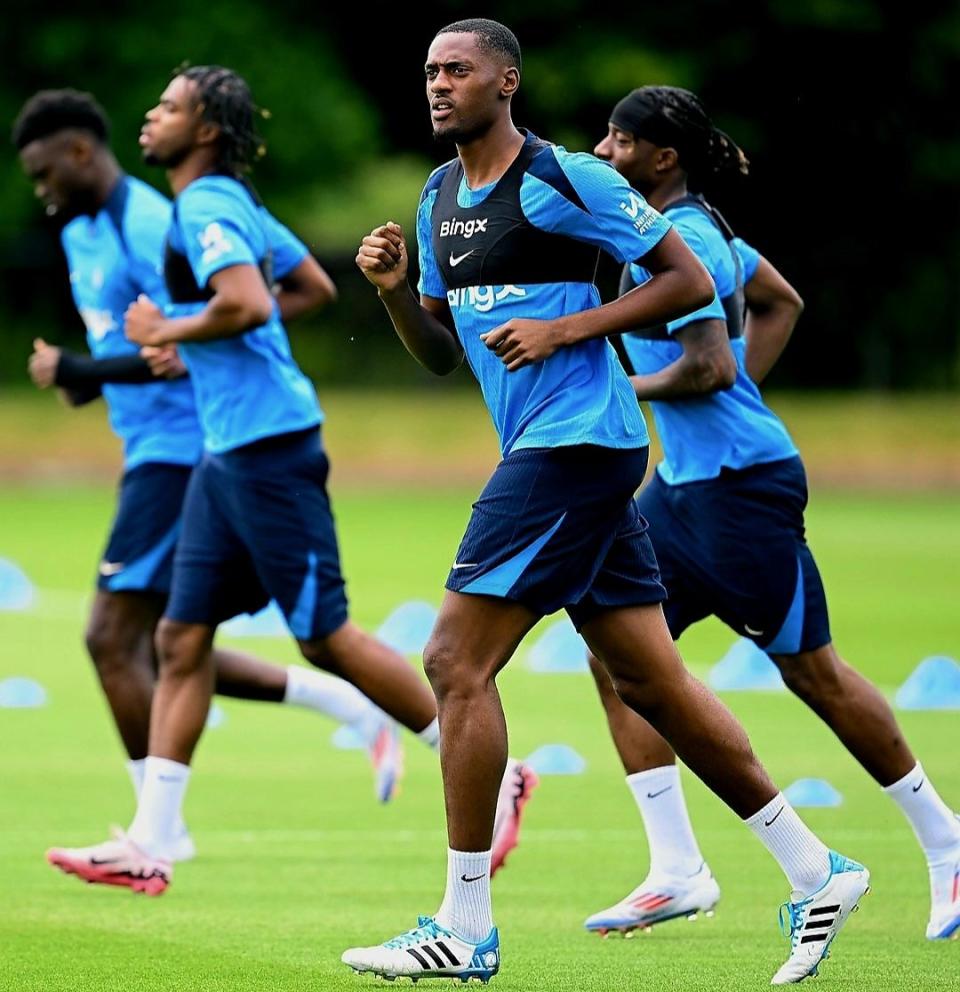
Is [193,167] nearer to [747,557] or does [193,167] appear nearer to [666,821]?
[747,557]

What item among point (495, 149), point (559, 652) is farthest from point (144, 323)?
point (559, 652)

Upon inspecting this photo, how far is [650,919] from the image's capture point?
6.74 m

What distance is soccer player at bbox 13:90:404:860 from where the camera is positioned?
8.45 meters

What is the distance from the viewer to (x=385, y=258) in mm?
6098

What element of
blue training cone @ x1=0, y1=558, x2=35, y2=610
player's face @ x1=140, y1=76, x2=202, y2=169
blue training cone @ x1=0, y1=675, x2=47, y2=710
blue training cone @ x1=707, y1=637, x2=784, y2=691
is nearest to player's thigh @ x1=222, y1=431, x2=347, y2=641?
player's face @ x1=140, y1=76, x2=202, y2=169

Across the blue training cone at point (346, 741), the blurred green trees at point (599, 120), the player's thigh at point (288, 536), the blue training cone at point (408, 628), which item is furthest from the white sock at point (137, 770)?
the blurred green trees at point (599, 120)

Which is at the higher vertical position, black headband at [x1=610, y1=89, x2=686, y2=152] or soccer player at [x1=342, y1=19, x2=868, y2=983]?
black headband at [x1=610, y1=89, x2=686, y2=152]

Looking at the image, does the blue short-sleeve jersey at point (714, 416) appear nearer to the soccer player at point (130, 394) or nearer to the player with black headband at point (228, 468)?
the player with black headband at point (228, 468)

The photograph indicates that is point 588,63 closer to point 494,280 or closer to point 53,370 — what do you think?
point 53,370

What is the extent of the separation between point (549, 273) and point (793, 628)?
1.61 meters

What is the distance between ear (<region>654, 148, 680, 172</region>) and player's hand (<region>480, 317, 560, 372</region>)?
161 centimetres

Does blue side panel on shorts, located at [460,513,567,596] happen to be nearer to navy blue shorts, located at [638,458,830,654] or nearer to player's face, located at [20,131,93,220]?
navy blue shorts, located at [638,458,830,654]

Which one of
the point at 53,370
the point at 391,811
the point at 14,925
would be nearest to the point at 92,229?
the point at 53,370

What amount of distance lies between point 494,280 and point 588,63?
3568cm
